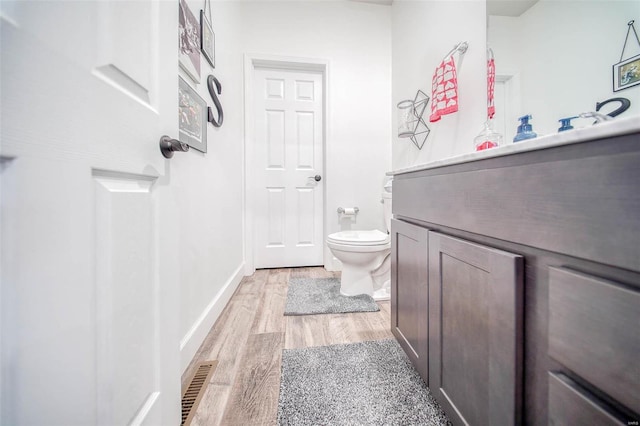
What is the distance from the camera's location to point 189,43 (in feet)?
3.63

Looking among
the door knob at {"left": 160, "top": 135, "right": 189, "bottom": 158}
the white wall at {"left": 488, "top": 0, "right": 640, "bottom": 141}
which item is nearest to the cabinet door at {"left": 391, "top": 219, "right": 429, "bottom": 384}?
the white wall at {"left": 488, "top": 0, "right": 640, "bottom": 141}

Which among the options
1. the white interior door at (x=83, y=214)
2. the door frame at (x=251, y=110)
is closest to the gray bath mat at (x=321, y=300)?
the door frame at (x=251, y=110)

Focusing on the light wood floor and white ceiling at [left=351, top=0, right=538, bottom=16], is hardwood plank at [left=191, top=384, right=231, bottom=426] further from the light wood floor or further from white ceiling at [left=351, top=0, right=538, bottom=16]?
white ceiling at [left=351, top=0, right=538, bottom=16]

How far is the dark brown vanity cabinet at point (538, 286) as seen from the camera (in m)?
0.33

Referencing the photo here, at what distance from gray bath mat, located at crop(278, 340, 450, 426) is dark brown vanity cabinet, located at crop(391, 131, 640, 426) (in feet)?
0.47

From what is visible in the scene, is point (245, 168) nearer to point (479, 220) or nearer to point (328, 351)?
point (328, 351)

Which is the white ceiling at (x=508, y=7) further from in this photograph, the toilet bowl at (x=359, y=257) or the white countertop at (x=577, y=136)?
the toilet bowl at (x=359, y=257)

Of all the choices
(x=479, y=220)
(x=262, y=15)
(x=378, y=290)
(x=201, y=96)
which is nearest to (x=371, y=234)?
(x=378, y=290)

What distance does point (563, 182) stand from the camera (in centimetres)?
40

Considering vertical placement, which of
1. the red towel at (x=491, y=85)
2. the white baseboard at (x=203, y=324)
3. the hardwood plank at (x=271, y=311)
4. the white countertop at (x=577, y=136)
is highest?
the red towel at (x=491, y=85)

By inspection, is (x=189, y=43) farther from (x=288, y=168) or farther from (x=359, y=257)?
(x=359, y=257)

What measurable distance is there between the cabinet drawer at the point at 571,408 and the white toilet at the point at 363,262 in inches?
48.6

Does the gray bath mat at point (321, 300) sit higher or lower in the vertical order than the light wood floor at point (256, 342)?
higher

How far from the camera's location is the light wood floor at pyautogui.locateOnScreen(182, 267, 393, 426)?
0.84 m
